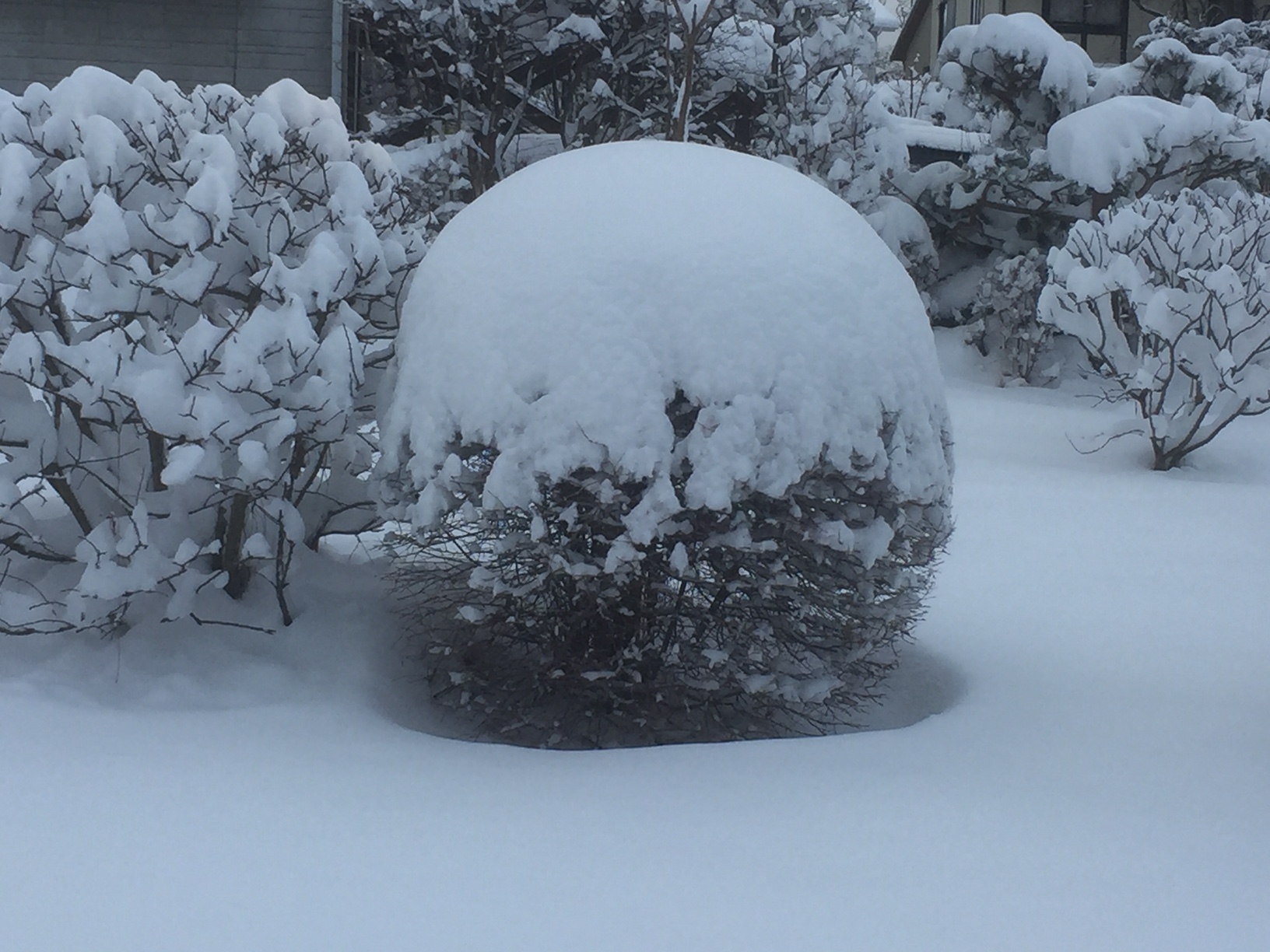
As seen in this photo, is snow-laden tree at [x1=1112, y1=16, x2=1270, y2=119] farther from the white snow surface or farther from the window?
the white snow surface

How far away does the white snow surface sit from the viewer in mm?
3297

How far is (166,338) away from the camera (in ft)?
11.9

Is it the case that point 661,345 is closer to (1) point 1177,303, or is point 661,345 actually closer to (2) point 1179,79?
(1) point 1177,303

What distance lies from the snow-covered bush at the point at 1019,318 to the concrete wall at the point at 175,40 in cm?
606

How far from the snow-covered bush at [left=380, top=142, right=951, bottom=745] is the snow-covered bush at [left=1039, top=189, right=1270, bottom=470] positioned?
4770 mm

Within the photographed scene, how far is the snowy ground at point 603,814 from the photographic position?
2.44 metres

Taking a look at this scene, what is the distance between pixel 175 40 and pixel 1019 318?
7.64 m

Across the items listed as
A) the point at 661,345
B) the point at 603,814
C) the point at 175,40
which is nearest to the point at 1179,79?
the point at 175,40

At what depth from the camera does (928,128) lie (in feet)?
45.7

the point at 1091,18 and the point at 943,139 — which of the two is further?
the point at 1091,18

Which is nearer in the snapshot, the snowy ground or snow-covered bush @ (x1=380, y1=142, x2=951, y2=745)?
the snowy ground

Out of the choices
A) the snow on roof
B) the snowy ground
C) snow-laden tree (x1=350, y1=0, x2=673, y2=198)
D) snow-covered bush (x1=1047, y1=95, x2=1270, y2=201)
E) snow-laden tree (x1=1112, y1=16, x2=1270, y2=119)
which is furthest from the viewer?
the snow on roof

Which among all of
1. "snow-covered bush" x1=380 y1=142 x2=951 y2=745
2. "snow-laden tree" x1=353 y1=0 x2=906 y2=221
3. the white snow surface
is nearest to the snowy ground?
"snow-covered bush" x1=380 y1=142 x2=951 y2=745

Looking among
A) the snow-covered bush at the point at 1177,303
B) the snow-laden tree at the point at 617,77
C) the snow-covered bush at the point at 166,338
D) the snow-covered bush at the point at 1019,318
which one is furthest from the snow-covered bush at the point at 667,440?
the snow-covered bush at the point at 1019,318
